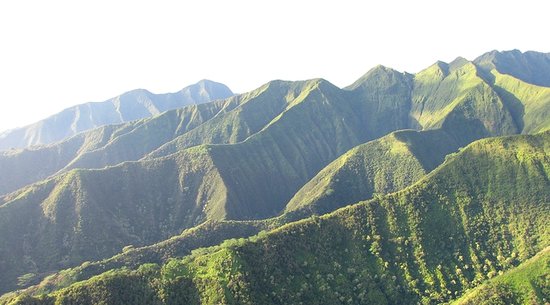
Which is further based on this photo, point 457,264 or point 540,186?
point 540,186

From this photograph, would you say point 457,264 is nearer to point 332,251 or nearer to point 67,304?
point 332,251

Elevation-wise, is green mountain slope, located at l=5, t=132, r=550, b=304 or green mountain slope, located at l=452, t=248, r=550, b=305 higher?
green mountain slope, located at l=5, t=132, r=550, b=304

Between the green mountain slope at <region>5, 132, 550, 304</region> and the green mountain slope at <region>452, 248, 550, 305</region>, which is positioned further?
the green mountain slope at <region>5, 132, 550, 304</region>

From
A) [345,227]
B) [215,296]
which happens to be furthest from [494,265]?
[215,296]

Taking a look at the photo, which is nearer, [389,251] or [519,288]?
[519,288]

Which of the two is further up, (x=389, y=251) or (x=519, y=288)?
(x=389, y=251)
